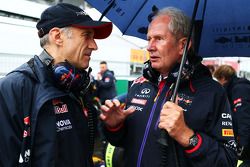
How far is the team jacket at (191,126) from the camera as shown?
190 cm

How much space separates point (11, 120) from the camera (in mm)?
1707

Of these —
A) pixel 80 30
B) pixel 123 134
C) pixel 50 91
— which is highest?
pixel 80 30

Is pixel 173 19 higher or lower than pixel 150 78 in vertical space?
higher

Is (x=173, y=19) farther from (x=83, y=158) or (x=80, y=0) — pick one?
(x=80, y=0)

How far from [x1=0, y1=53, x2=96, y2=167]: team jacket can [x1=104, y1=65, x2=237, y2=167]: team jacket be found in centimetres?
42

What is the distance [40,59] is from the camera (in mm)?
1961

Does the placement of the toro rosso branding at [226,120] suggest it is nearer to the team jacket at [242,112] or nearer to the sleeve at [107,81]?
the team jacket at [242,112]

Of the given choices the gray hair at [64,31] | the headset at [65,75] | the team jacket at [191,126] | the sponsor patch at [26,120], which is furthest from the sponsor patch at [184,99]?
the sponsor patch at [26,120]

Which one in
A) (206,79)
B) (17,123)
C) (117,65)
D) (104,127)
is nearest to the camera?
(17,123)

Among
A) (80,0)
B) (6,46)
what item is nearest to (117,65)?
(80,0)

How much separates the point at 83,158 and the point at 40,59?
654mm

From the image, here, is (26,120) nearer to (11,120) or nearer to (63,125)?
(11,120)

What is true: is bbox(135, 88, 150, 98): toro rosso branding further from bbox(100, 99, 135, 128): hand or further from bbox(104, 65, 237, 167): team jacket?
bbox(100, 99, 135, 128): hand

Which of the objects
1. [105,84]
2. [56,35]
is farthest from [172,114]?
[105,84]
